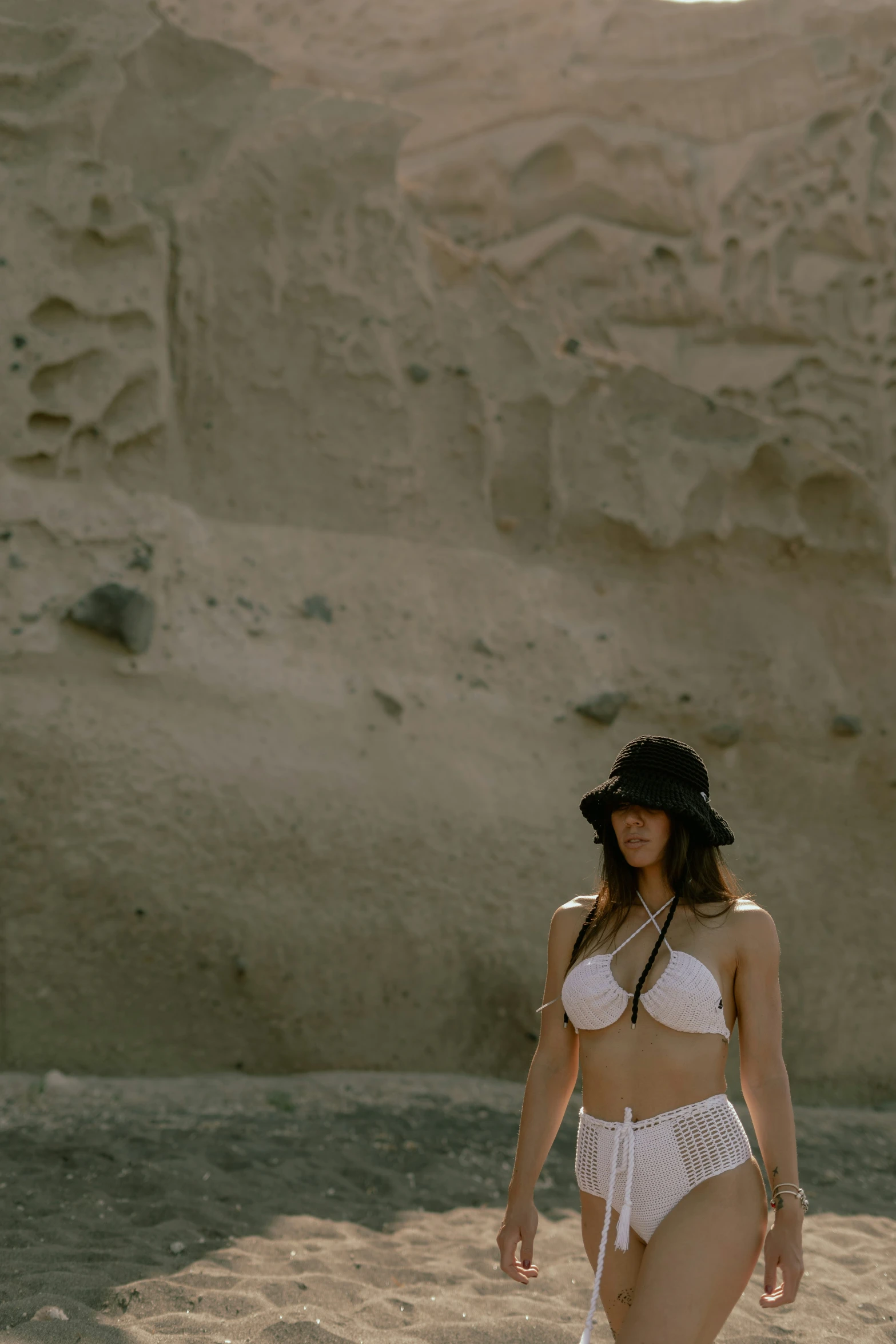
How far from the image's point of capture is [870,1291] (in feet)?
12.5

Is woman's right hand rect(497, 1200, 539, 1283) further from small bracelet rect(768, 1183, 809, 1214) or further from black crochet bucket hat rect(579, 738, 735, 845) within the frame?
black crochet bucket hat rect(579, 738, 735, 845)

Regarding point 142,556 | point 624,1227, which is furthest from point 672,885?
point 142,556

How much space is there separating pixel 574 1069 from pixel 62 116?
6.18 meters

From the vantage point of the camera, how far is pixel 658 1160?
2.11 m

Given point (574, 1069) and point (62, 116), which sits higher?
point (62, 116)

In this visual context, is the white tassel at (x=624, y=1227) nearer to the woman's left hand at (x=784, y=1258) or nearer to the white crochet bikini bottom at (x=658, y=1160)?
the white crochet bikini bottom at (x=658, y=1160)

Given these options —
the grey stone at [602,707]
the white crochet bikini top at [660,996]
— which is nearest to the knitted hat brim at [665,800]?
the white crochet bikini top at [660,996]

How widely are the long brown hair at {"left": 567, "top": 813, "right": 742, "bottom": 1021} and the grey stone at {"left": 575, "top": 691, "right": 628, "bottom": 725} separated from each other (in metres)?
4.88

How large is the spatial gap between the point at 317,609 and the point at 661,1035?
484cm

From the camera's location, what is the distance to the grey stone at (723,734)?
7.61 meters

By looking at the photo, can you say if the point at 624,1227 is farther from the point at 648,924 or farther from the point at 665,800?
the point at 665,800

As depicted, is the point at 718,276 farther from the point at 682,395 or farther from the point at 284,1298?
the point at 284,1298

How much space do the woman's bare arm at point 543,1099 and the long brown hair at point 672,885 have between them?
0.16ft

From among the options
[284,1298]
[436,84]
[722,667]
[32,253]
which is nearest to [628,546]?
[722,667]
